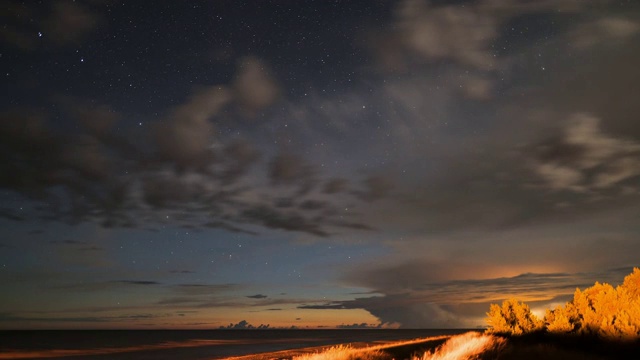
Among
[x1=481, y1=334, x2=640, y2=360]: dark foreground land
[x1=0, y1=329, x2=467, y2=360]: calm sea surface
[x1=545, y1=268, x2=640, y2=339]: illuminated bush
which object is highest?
[x1=545, y1=268, x2=640, y2=339]: illuminated bush

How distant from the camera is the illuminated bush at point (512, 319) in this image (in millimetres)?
16641

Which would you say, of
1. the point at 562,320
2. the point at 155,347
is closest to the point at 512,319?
the point at 562,320

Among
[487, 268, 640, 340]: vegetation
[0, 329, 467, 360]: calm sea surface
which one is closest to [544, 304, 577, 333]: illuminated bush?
[487, 268, 640, 340]: vegetation

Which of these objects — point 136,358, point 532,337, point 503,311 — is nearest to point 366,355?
point 532,337

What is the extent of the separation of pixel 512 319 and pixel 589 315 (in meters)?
3.16

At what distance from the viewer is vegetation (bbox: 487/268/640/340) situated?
41.9ft

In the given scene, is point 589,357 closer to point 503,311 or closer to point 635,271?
point 503,311

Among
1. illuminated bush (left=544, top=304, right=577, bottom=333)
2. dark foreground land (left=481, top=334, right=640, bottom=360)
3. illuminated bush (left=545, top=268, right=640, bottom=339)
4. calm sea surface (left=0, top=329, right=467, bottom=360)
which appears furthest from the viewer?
calm sea surface (left=0, top=329, right=467, bottom=360)

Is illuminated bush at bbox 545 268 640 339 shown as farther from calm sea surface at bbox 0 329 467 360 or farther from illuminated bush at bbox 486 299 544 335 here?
calm sea surface at bbox 0 329 467 360

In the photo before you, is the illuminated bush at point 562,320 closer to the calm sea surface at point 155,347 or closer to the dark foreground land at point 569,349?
the dark foreground land at point 569,349

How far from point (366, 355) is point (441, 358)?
10.6 feet

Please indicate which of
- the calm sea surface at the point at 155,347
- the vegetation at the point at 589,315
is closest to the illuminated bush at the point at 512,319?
the vegetation at the point at 589,315

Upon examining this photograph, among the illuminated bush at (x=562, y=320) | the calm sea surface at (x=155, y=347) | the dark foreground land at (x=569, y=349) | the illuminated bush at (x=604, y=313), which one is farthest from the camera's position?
the calm sea surface at (x=155, y=347)

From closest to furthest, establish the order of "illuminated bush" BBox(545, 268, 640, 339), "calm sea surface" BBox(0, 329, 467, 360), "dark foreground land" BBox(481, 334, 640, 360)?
"dark foreground land" BBox(481, 334, 640, 360)
"illuminated bush" BBox(545, 268, 640, 339)
"calm sea surface" BBox(0, 329, 467, 360)
